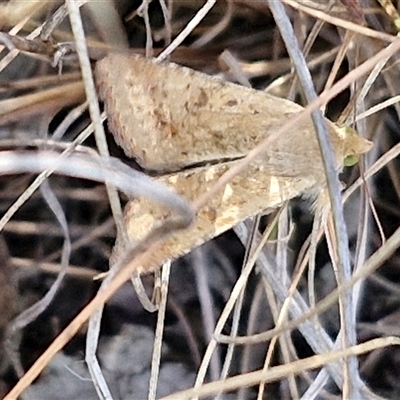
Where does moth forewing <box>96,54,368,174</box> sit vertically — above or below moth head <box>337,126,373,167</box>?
above

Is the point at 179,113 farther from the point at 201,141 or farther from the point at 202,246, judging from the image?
the point at 202,246

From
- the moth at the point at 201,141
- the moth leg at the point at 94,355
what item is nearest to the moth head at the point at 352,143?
the moth at the point at 201,141

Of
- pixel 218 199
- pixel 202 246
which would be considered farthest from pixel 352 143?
pixel 202 246

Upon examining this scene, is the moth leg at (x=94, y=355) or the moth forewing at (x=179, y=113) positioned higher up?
the moth forewing at (x=179, y=113)

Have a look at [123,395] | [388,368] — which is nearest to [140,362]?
[123,395]

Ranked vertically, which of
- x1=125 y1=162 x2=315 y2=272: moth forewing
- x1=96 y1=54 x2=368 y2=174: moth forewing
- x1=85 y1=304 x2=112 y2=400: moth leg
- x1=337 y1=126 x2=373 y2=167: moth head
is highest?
x1=96 y1=54 x2=368 y2=174: moth forewing

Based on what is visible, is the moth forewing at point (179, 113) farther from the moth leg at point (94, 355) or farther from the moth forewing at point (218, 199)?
the moth leg at point (94, 355)

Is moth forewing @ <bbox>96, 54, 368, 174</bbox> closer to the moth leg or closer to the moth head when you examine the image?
the moth head

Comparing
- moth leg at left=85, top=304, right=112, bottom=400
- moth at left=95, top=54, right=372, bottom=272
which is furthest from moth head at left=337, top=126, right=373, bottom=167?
moth leg at left=85, top=304, right=112, bottom=400

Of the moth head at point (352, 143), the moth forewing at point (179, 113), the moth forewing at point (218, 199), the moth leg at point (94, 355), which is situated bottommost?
the moth leg at point (94, 355)
